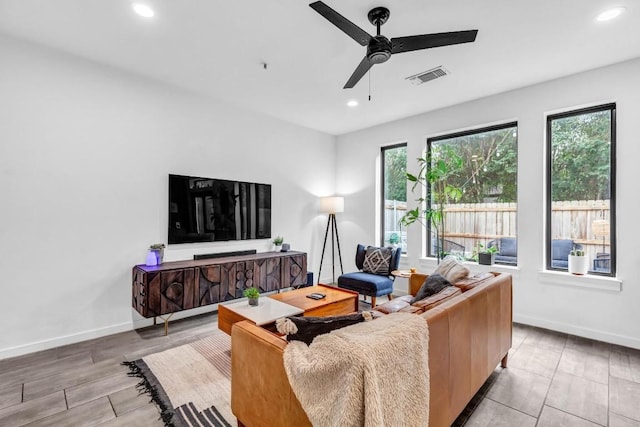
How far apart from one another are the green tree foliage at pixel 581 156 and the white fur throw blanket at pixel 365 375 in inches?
131

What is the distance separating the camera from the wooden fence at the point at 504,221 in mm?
3410

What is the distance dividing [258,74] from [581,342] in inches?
175

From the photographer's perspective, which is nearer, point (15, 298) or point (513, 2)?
point (513, 2)

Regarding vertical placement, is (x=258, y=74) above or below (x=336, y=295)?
above

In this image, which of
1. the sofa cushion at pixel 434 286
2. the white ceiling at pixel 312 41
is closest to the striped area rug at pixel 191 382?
the sofa cushion at pixel 434 286

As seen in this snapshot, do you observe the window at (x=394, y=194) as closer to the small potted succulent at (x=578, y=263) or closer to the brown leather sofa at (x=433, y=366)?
the small potted succulent at (x=578, y=263)

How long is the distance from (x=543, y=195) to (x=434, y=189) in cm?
137

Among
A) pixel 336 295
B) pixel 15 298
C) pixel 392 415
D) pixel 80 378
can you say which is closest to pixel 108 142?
pixel 15 298

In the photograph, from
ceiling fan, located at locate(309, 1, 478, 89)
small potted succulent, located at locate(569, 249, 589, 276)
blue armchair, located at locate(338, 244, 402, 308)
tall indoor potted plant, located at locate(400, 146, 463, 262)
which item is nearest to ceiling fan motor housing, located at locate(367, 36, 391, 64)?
ceiling fan, located at locate(309, 1, 478, 89)

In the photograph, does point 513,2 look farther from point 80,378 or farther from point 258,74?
point 80,378

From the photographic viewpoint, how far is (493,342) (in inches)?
89.0

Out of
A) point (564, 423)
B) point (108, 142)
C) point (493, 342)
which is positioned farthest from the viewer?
point (108, 142)

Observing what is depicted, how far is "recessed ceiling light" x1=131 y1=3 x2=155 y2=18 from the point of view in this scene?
2.34 meters

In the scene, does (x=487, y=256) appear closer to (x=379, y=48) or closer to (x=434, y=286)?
(x=434, y=286)
